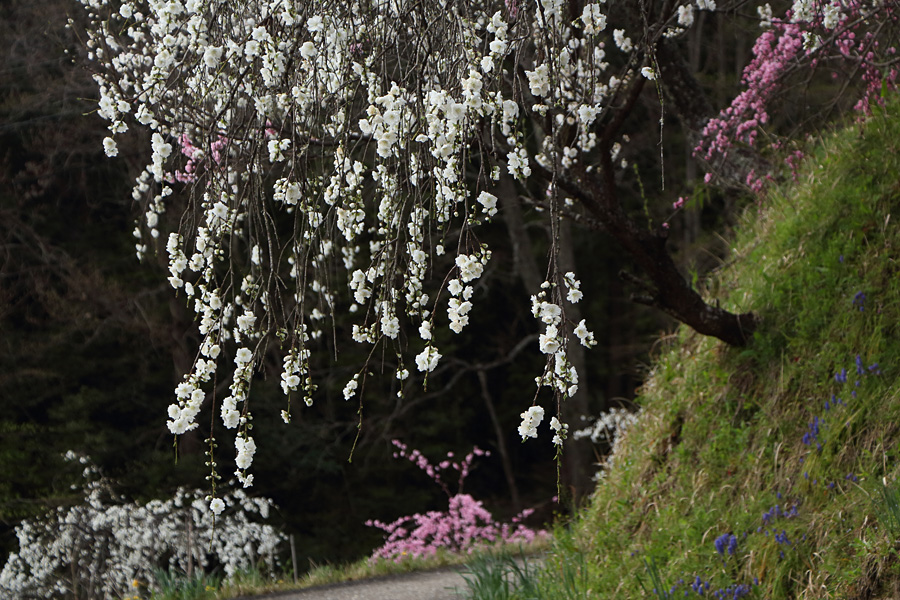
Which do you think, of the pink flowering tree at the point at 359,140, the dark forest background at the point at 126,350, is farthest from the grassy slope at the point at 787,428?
the dark forest background at the point at 126,350

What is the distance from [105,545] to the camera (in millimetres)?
7992

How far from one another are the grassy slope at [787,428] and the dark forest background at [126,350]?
3.28m

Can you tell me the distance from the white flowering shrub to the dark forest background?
327mm

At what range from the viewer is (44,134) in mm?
9242

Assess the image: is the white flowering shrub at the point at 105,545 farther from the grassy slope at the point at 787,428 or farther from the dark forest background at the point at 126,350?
the grassy slope at the point at 787,428

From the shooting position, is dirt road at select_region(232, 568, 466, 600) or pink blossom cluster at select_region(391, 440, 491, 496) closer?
dirt road at select_region(232, 568, 466, 600)

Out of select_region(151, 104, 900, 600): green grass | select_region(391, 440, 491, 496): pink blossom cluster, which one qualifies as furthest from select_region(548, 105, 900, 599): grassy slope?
select_region(391, 440, 491, 496): pink blossom cluster

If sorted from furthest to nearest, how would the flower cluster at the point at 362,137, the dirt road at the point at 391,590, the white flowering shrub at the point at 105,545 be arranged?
1. the white flowering shrub at the point at 105,545
2. the dirt road at the point at 391,590
3. the flower cluster at the point at 362,137

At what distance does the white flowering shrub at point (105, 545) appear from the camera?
751 centimetres

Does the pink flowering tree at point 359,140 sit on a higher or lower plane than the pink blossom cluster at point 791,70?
lower

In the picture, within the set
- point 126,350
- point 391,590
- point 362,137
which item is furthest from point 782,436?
point 126,350

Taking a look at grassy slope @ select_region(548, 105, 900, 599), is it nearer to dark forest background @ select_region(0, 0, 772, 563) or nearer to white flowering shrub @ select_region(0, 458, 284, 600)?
dark forest background @ select_region(0, 0, 772, 563)

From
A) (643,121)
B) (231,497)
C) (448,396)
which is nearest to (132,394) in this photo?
(231,497)

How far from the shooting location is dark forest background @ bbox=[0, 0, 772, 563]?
9039mm
